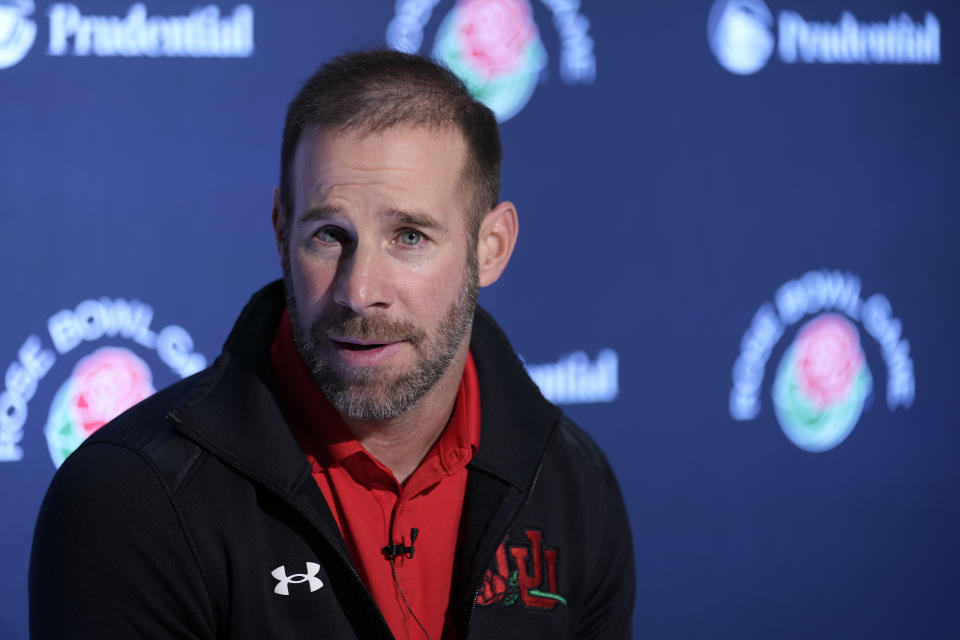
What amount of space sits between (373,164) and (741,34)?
1094mm

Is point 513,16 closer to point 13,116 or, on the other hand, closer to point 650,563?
point 13,116

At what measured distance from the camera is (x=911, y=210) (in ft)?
6.68

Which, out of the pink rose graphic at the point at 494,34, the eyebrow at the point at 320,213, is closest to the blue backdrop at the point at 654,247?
the pink rose graphic at the point at 494,34

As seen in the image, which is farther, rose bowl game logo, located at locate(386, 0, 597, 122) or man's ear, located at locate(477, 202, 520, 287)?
rose bowl game logo, located at locate(386, 0, 597, 122)

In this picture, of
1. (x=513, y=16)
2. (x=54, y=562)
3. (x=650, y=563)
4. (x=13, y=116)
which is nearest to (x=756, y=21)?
(x=513, y=16)

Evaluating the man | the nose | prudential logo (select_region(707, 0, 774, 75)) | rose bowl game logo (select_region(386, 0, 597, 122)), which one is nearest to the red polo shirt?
the man

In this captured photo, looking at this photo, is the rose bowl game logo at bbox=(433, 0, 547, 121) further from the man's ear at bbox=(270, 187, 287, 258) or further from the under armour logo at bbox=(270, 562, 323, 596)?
the under armour logo at bbox=(270, 562, 323, 596)

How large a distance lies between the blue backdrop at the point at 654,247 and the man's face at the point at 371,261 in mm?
572

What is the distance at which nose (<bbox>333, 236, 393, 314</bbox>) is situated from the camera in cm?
98

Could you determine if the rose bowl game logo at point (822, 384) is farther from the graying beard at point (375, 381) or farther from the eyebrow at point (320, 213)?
the eyebrow at point (320, 213)

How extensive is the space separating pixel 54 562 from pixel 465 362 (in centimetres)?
45

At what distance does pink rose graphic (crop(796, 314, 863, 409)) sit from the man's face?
1140 mm

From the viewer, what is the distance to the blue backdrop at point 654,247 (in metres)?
1.49

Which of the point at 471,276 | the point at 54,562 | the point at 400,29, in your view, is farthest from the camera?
the point at 400,29
